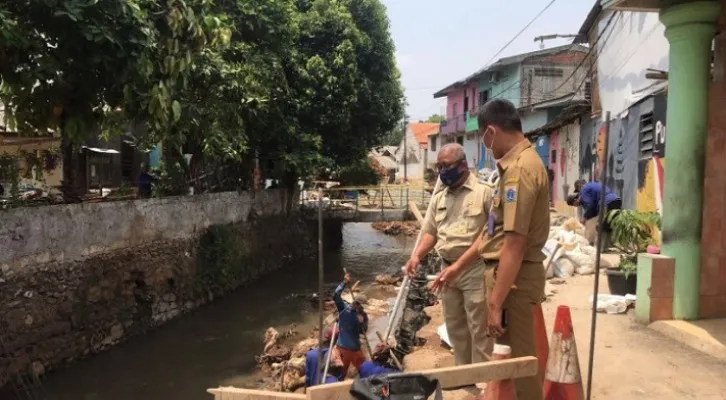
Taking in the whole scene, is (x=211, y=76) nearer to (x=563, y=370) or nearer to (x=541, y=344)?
(x=541, y=344)

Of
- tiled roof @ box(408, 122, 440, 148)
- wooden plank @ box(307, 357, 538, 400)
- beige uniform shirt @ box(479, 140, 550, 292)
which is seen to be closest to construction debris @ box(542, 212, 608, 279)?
beige uniform shirt @ box(479, 140, 550, 292)

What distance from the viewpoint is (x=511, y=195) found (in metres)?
2.87

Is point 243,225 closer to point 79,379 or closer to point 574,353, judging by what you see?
point 79,379

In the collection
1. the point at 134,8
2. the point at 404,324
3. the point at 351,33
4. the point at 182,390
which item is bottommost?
the point at 182,390

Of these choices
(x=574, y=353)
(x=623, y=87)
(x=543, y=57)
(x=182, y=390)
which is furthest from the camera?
(x=543, y=57)

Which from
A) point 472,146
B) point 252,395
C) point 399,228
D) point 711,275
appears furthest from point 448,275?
point 472,146

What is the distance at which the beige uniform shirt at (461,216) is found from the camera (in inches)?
158

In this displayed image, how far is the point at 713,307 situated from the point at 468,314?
9.30ft

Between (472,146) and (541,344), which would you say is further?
(472,146)

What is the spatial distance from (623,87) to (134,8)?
9.04 metres

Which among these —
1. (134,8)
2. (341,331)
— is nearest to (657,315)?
(341,331)

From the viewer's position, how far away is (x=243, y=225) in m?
14.9

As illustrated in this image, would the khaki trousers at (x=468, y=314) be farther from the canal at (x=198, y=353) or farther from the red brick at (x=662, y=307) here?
the canal at (x=198, y=353)

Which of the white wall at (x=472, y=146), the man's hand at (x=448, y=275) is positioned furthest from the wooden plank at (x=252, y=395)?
the white wall at (x=472, y=146)
